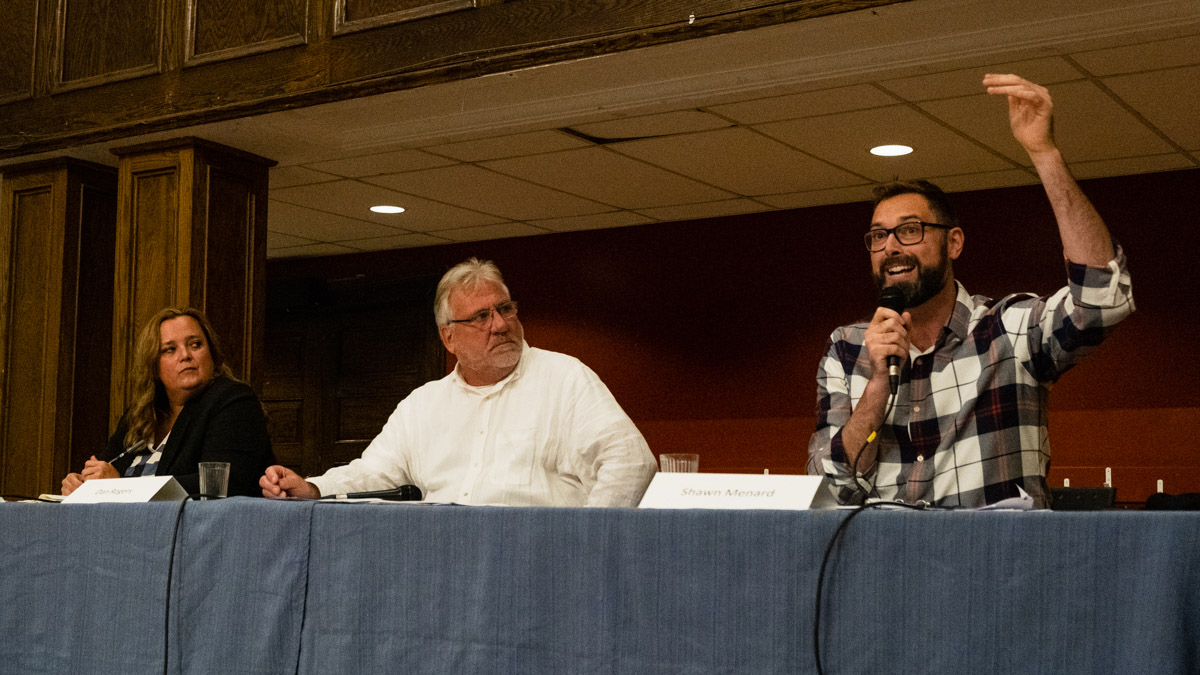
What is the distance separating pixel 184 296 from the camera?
514 cm

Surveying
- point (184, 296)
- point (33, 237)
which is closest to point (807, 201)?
point (184, 296)

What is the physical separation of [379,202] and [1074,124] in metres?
3.50

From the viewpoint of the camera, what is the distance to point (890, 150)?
540 centimetres

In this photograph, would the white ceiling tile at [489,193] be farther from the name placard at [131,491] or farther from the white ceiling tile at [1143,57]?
the name placard at [131,491]

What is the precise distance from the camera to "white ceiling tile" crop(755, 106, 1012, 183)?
4918 millimetres

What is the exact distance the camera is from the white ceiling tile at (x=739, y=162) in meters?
5.29

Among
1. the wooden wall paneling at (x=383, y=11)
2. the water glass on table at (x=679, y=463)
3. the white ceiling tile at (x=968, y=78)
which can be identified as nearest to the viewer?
the water glass on table at (x=679, y=463)

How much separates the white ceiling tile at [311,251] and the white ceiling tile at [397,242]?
138 mm

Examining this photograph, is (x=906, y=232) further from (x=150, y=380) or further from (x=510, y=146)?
(x=510, y=146)

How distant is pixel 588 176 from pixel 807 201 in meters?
1.29

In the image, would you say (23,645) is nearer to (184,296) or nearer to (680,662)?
(680,662)

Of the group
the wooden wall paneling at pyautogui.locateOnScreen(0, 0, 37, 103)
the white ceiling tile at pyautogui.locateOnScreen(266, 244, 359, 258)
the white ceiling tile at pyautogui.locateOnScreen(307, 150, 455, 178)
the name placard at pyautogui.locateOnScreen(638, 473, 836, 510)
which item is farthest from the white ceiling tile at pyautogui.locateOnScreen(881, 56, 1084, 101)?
the white ceiling tile at pyautogui.locateOnScreen(266, 244, 359, 258)

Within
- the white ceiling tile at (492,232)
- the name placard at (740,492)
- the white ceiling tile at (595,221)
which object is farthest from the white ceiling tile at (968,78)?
the white ceiling tile at (492,232)

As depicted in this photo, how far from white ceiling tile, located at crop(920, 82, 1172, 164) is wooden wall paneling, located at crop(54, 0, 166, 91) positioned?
3142 millimetres
